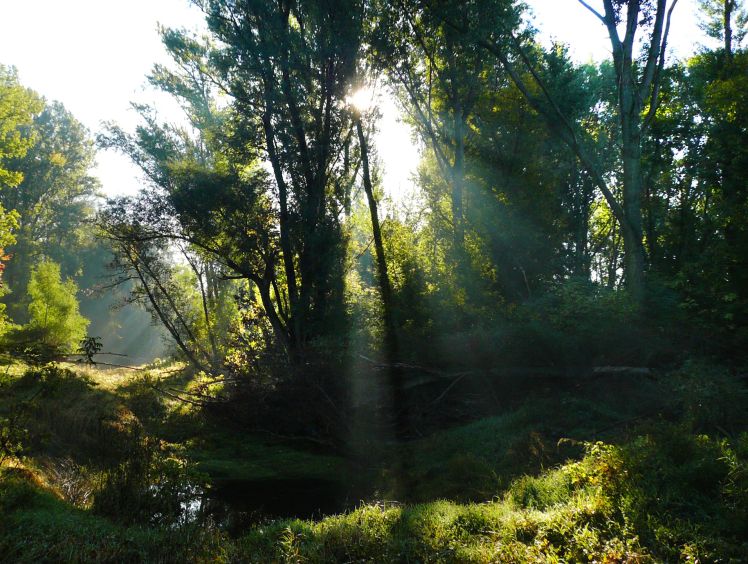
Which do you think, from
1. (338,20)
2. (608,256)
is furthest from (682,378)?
(608,256)

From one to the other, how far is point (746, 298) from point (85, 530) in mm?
14837

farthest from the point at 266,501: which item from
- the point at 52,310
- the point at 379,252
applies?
the point at 52,310

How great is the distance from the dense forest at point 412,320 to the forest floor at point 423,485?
0.06 meters

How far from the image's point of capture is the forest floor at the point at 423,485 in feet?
17.9

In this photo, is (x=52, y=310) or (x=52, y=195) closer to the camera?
(x=52, y=310)

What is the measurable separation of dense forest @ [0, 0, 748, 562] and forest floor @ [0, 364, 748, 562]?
0.18ft

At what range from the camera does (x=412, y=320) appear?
1794 cm

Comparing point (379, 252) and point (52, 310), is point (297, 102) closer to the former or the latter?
point (379, 252)

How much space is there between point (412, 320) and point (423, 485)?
861cm

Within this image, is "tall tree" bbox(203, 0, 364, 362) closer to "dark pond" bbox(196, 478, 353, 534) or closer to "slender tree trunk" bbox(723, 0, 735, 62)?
"dark pond" bbox(196, 478, 353, 534)

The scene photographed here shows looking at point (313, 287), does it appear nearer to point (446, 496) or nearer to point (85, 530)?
point (446, 496)

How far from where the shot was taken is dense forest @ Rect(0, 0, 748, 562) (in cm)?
632

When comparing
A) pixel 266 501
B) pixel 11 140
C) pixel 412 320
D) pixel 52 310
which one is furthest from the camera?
pixel 52 310

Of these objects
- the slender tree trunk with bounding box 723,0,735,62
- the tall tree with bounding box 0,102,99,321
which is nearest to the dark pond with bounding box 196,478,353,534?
the slender tree trunk with bounding box 723,0,735,62
